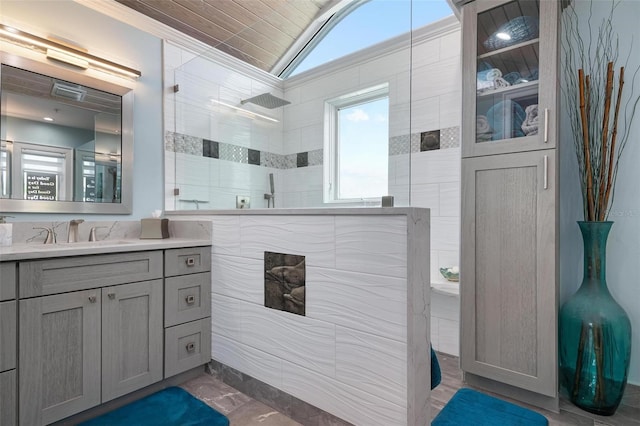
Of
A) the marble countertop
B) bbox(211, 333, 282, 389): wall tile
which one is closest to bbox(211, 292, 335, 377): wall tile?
bbox(211, 333, 282, 389): wall tile

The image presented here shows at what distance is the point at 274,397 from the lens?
169cm

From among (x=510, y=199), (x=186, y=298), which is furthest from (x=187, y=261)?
(x=510, y=199)

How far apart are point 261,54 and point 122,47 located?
0.97 m

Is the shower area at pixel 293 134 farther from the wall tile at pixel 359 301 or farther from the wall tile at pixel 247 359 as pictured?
the wall tile at pixel 247 359

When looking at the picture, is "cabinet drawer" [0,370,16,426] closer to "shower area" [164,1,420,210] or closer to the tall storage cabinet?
"shower area" [164,1,420,210]

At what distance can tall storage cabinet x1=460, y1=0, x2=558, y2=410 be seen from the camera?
171 centimetres

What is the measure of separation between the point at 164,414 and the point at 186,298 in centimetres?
60

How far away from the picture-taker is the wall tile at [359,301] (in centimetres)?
126

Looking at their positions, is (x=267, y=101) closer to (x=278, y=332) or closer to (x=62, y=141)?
(x=62, y=141)

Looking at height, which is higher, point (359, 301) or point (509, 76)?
point (509, 76)

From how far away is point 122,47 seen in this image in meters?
2.27

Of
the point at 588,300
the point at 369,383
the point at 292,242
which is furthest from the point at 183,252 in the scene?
the point at 588,300

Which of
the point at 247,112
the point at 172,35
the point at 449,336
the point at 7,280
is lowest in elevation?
the point at 449,336

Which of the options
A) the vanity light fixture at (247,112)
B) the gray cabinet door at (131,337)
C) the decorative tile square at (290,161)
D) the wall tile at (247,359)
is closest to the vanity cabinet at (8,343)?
the gray cabinet door at (131,337)
